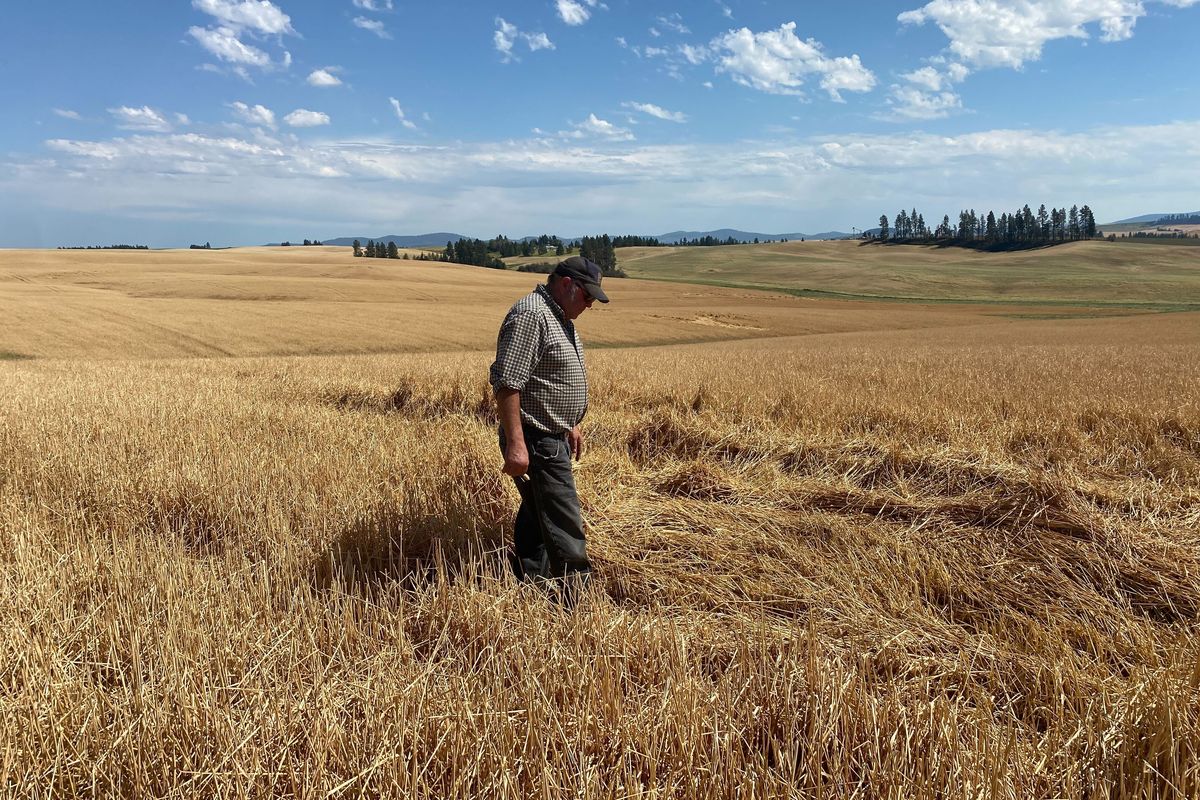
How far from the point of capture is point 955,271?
10962cm

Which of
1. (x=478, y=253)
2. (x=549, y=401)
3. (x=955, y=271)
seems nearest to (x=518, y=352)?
(x=549, y=401)

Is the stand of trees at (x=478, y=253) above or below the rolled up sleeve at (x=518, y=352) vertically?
above

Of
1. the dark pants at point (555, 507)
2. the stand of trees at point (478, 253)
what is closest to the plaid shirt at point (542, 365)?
the dark pants at point (555, 507)

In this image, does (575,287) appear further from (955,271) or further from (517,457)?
(955,271)

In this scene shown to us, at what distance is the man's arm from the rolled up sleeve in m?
0.05

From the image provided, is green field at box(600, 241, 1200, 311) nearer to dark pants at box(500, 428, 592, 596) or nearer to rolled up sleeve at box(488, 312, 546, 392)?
dark pants at box(500, 428, 592, 596)

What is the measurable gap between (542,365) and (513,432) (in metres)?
0.47

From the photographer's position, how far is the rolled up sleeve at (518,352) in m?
4.23

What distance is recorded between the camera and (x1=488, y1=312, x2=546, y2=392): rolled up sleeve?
4230 millimetres

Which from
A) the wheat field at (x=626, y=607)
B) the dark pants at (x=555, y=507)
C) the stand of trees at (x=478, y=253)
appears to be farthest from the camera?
the stand of trees at (x=478, y=253)

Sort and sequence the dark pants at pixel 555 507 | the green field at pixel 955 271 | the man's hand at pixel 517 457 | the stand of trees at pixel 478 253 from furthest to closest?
the stand of trees at pixel 478 253
the green field at pixel 955 271
the dark pants at pixel 555 507
the man's hand at pixel 517 457

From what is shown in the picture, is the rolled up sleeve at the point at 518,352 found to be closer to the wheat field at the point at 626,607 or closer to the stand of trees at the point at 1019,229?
the wheat field at the point at 626,607

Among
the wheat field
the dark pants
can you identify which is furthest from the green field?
the dark pants

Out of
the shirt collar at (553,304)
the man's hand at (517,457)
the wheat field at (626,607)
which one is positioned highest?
the shirt collar at (553,304)
